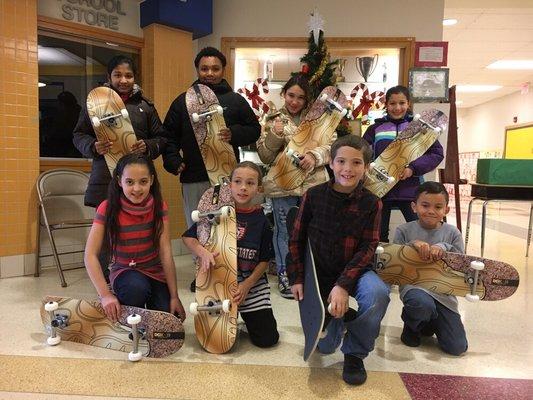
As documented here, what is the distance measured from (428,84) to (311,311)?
2.72m

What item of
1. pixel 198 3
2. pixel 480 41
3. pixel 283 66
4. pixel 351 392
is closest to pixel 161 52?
pixel 198 3

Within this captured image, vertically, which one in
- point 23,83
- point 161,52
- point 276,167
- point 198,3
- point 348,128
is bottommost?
point 276,167

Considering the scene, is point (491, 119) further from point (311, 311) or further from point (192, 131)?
point (311, 311)

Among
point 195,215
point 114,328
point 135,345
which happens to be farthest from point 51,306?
point 195,215

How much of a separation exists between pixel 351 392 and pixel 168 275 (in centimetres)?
89

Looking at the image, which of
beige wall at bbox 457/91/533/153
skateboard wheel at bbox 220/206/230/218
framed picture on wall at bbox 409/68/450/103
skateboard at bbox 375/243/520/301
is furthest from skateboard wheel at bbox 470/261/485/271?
beige wall at bbox 457/91/533/153

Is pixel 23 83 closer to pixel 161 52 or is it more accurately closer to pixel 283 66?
pixel 161 52

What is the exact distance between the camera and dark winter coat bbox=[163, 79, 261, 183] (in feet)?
7.80

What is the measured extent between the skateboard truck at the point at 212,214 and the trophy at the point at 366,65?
2.73 metres

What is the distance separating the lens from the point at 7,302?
7.64ft

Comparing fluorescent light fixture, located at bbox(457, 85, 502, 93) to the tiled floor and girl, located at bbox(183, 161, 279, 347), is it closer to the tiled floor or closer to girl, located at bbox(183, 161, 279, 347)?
the tiled floor

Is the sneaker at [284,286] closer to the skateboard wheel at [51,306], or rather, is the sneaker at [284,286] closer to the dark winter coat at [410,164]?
the dark winter coat at [410,164]

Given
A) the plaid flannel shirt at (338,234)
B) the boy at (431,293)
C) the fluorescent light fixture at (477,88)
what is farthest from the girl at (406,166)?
the fluorescent light fixture at (477,88)

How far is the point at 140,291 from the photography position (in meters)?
1.74
